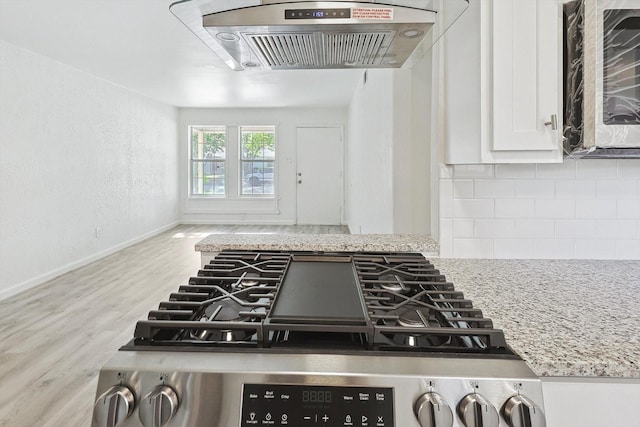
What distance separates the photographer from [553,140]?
1.25m

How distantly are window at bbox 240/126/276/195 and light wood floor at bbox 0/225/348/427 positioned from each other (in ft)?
10.9

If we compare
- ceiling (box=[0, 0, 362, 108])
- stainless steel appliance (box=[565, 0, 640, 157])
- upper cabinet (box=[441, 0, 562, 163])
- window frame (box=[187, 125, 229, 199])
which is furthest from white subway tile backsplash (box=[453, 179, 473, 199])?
window frame (box=[187, 125, 229, 199])

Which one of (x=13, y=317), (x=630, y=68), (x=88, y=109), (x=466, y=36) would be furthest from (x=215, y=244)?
(x=88, y=109)

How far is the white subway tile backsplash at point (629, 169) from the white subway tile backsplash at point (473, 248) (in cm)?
54

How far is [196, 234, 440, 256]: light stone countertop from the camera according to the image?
1470 mm

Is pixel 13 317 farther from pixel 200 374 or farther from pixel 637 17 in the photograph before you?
pixel 637 17

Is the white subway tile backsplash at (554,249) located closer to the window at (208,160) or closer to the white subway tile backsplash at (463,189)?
the white subway tile backsplash at (463,189)

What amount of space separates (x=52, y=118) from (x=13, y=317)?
7.43 feet

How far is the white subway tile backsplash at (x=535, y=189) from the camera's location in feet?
4.88

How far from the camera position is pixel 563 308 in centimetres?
92

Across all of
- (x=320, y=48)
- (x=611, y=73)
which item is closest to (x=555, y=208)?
(x=611, y=73)

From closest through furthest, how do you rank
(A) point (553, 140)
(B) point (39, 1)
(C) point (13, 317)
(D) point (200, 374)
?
(D) point (200, 374), (A) point (553, 140), (B) point (39, 1), (C) point (13, 317)

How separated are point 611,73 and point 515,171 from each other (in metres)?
0.44

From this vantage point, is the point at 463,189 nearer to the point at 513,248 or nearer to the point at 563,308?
the point at 513,248
